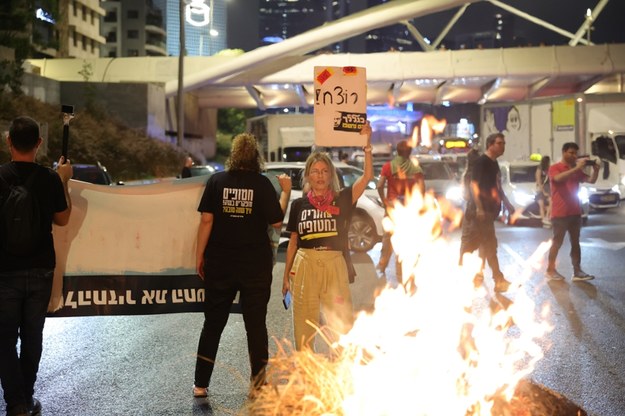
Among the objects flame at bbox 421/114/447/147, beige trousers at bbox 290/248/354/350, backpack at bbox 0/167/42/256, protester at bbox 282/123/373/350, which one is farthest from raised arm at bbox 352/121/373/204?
flame at bbox 421/114/447/147

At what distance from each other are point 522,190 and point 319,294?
15752mm

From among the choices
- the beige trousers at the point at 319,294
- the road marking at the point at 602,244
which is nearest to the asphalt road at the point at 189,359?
the beige trousers at the point at 319,294

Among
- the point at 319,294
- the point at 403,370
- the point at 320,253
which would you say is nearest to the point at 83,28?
the point at 320,253

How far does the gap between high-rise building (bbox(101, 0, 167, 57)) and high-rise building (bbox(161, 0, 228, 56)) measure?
5.39 metres

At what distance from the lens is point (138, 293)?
5.95 m

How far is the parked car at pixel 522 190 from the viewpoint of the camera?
19.6 m

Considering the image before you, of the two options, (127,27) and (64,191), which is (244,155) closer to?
(64,191)

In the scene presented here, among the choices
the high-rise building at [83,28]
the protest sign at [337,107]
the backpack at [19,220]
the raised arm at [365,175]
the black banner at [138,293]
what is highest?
the high-rise building at [83,28]

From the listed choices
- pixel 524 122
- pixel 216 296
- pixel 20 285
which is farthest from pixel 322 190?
pixel 524 122

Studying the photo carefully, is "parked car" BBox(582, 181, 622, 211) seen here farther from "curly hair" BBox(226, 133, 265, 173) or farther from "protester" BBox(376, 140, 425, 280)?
"curly hair" BBox(226, 133, 265, 173)

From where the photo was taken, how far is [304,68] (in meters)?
48.1

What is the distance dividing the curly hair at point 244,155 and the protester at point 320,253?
1.39 feet

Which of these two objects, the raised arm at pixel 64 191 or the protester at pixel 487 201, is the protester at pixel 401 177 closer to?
the protester at pixel 487 201

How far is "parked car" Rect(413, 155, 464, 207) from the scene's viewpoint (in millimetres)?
21078
